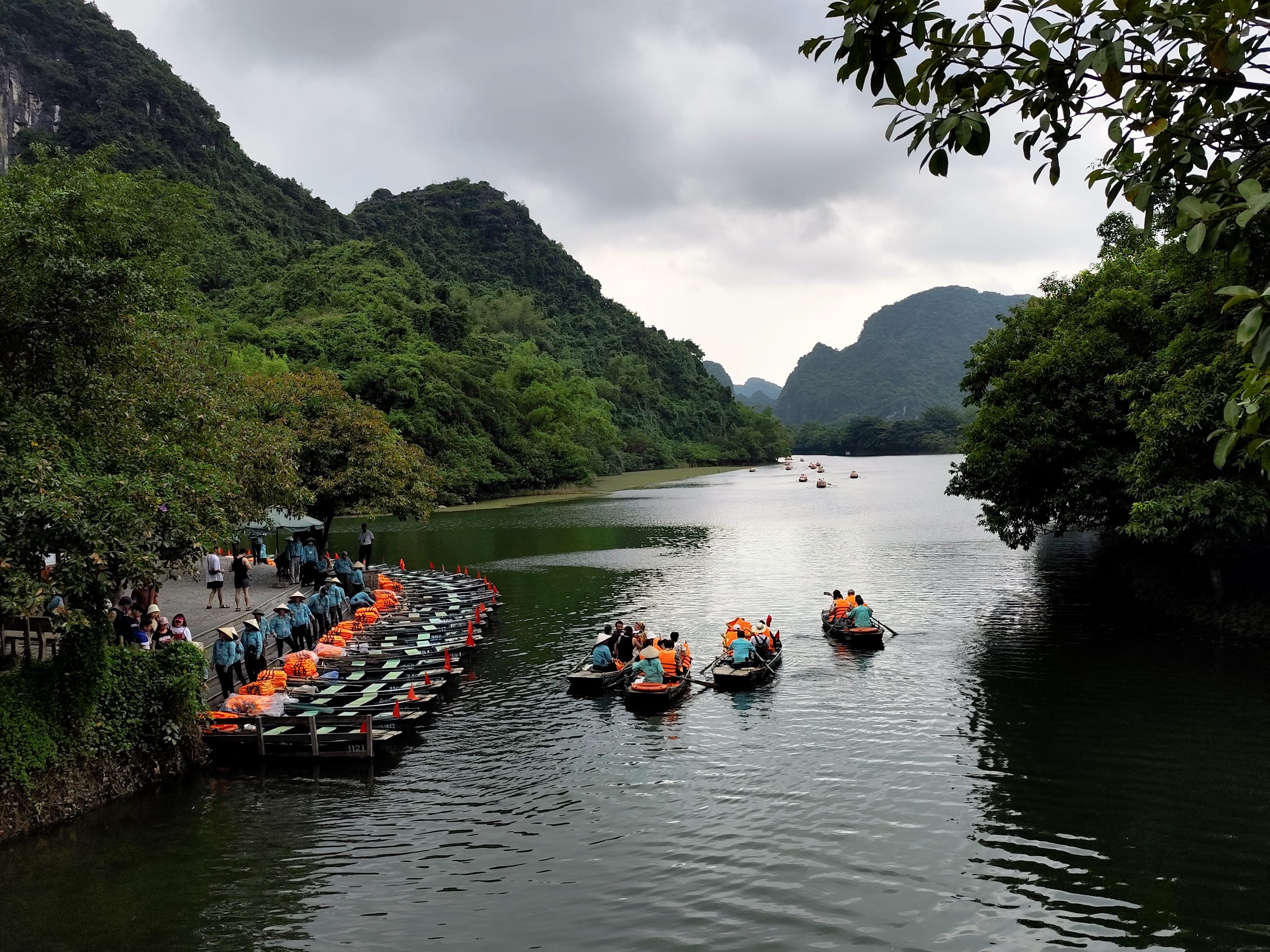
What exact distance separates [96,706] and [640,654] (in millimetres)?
11549

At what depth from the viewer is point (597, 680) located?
2162 centimetres

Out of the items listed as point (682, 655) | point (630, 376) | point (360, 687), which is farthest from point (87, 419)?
point (630, 376)

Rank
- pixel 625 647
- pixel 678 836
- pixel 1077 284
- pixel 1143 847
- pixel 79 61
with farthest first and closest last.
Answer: pixel 79 61 → pixel 1077 284 → pixel 625 647 → pixel 678 836 → pixel 1143 847

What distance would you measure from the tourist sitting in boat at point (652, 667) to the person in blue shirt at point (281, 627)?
32.3 ft

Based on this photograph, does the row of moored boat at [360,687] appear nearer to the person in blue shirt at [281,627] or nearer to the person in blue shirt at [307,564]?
the person in blue shirt at [281,627]

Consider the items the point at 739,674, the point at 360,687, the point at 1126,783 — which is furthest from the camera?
the point at 739,674

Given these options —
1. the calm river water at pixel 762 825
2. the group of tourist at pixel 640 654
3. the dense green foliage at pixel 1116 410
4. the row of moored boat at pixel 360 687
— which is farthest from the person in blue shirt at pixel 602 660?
the dense green foliage at pixel 1116 410

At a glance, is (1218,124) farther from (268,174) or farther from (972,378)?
(268,174)

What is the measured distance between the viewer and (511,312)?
16975 cm

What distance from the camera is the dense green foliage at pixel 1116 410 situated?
21.6m

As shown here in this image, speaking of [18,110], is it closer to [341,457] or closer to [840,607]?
[341,457]

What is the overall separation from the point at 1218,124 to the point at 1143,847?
1169 cm

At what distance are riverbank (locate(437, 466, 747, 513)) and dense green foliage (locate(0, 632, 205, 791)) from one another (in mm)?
44507

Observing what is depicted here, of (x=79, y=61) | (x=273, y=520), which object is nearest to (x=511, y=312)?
(x=79, y=61)
